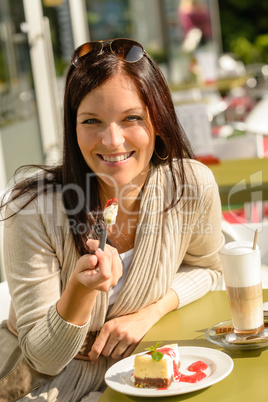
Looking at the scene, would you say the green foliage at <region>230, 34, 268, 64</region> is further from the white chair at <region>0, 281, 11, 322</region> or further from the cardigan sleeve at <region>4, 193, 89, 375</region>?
the cardigan sleeve at <region>4, 193, 89, 375</region>

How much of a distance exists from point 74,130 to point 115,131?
17 cm

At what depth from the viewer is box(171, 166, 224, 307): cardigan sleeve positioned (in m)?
1.88

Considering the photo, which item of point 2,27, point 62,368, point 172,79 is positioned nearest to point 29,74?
point 2,27

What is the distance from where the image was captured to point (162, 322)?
1708 millimetres

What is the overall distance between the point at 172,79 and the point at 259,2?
1045 cm

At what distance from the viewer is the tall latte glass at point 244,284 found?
1419mm

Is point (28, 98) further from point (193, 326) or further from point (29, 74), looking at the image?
point (193, 326)

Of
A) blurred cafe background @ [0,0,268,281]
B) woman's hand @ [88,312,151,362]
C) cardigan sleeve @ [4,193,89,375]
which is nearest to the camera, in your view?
cardigan sleeve @ [4,193,89,375]

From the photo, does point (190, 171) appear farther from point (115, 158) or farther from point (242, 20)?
point (242, 20)

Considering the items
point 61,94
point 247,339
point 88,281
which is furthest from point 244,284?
point 61,94

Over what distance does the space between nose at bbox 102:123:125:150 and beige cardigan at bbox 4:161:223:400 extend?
214 millimetres

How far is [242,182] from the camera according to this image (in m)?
3.15

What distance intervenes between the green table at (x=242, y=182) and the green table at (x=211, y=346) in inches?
47.3

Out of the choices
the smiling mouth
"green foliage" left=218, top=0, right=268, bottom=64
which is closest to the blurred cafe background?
the smiling mouth
